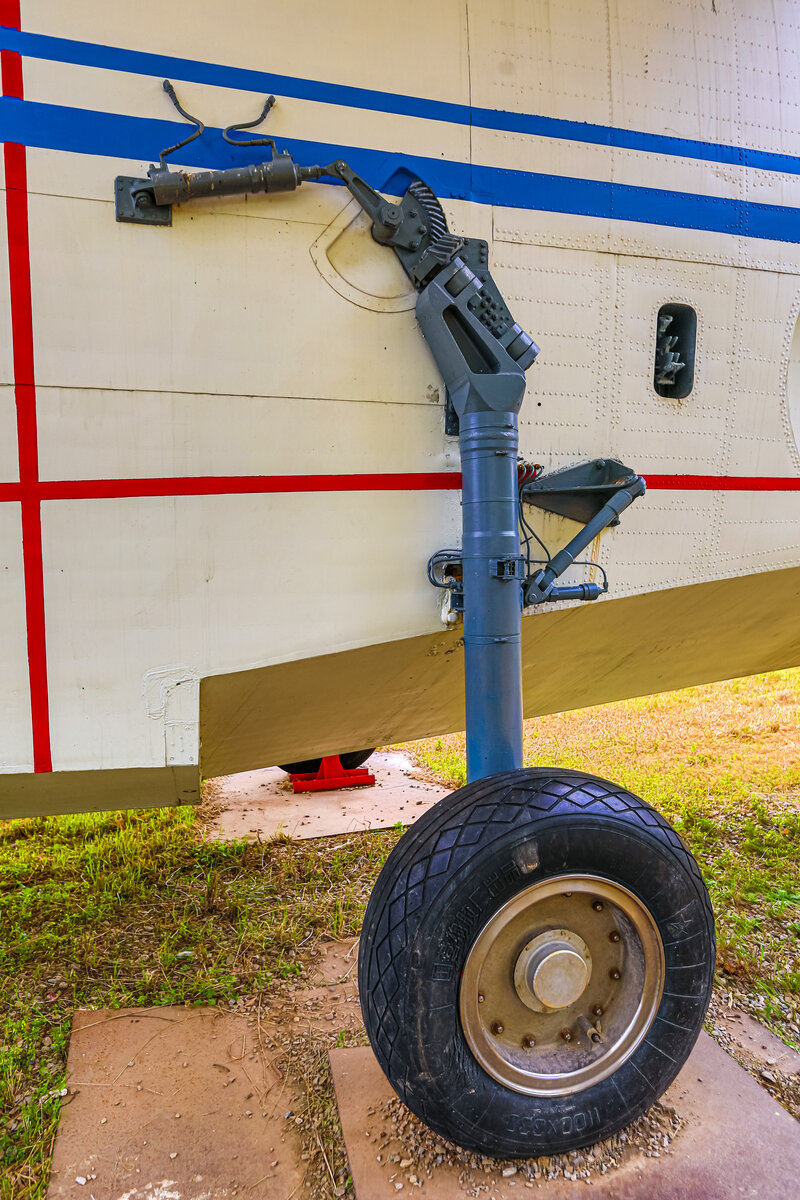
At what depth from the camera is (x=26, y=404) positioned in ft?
6.35

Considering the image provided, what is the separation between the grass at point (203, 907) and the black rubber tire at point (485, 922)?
48 cm

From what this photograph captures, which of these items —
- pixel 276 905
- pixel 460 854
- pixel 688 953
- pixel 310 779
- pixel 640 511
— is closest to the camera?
pixel 460 854

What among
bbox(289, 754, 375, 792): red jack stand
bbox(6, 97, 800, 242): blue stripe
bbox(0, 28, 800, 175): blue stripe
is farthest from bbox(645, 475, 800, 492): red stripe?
bbox(289, 754, 375, 792): red jack stand

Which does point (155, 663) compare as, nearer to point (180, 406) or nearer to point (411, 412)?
point (180, 406)

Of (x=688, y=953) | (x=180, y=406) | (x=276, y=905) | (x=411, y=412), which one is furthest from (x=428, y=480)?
(x=276, y=905)

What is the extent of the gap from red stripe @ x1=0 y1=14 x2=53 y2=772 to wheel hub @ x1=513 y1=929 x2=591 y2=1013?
134cm

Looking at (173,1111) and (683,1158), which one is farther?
(173,1111)

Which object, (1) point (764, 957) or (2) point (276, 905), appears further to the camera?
(2) point (276, 905)

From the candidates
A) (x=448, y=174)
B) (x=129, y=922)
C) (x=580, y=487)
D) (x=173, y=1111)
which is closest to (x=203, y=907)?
(x=129, y=922)

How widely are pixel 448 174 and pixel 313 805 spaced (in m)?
3.30

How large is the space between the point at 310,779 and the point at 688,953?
9.81 feet

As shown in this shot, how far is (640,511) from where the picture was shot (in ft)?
8.30

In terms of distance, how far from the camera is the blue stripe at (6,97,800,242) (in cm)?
190

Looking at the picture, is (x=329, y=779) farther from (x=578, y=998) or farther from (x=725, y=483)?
(x=725, y=483)
